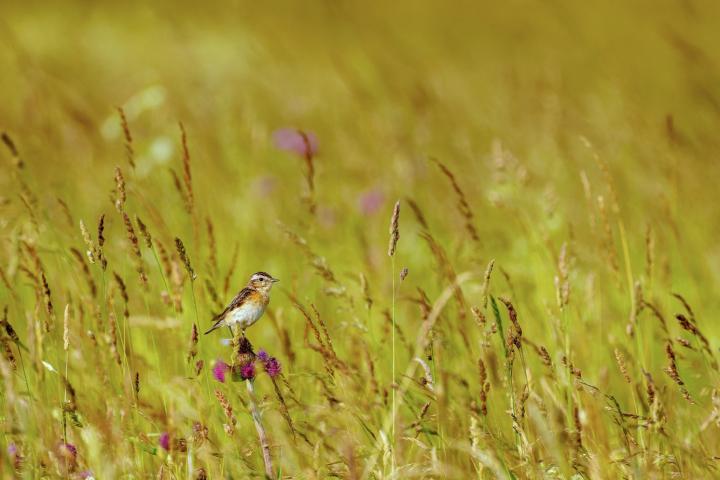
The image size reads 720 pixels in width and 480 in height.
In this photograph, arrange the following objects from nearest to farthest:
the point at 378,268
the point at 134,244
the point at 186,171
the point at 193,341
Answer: the point at 193,341 → the point at 134,244 → the point at 186,171 → the point at 378,268

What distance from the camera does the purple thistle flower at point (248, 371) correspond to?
1645 millimetres

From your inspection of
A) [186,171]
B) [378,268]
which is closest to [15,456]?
[186,171]

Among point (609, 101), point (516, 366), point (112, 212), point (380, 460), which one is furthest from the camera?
point (609, 101)

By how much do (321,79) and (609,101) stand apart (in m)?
3.29

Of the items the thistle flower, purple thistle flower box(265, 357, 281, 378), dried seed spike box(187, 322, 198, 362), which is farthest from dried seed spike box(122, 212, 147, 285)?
the thistle flower

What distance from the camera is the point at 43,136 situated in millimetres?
3527

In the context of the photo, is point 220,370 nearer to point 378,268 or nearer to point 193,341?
Result: point 193,341

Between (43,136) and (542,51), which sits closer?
(43,136)

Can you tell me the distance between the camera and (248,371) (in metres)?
1.65

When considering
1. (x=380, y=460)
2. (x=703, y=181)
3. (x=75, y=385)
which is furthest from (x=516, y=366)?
(x=703, y=181)

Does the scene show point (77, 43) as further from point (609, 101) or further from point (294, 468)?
point (294, 468)

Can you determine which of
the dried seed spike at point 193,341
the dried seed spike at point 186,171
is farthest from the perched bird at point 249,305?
the dried seed spike at point 186,171

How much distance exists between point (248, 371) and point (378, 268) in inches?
69.8

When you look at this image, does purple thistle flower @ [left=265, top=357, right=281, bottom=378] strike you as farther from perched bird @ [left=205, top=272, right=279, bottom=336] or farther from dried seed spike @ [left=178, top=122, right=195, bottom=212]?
dried seed spike @ [left=178, top=122, right=195, bottom=212]
